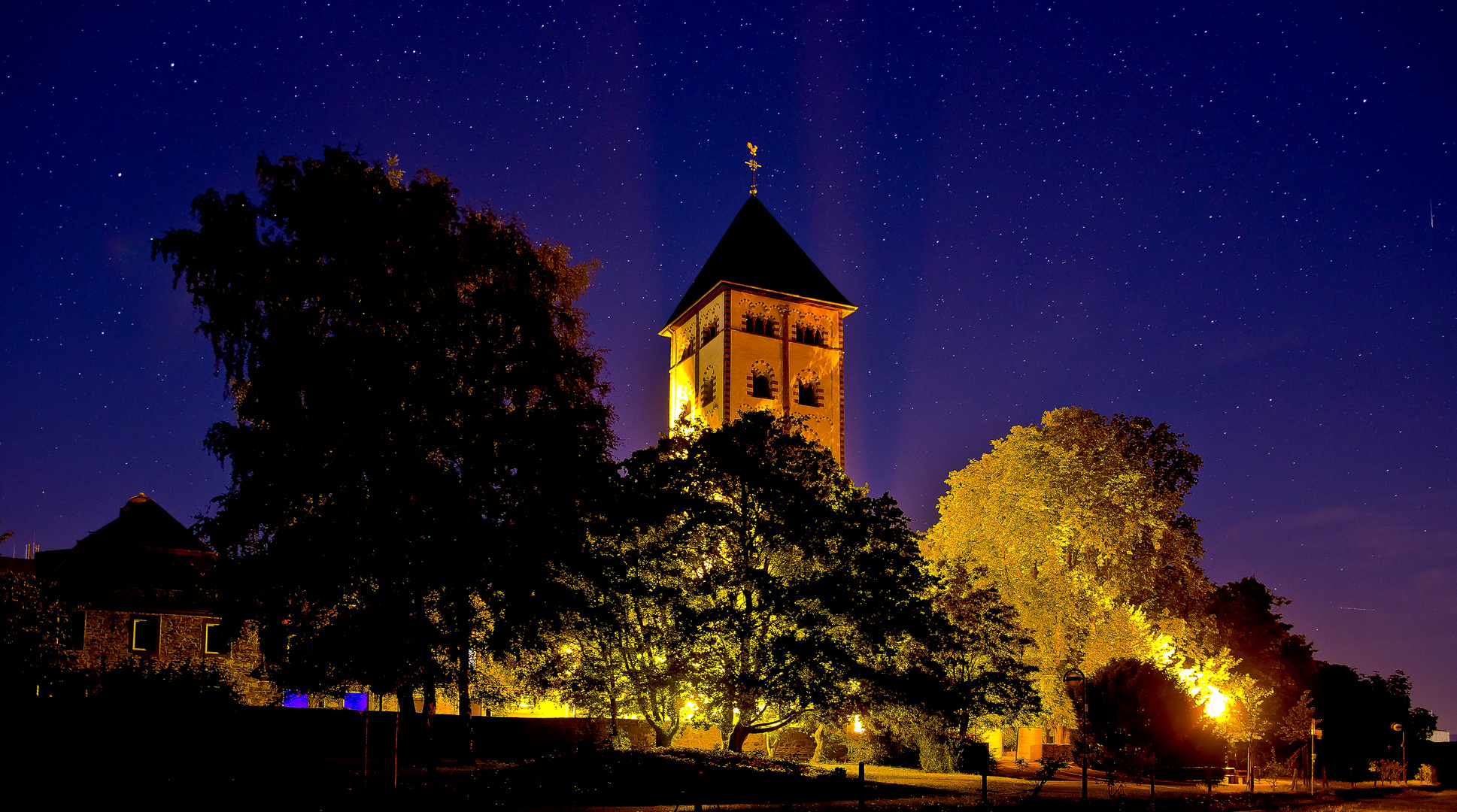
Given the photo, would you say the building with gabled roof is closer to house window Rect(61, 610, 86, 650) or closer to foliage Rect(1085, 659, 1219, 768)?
house window Rect(61, 610, 86, 650)

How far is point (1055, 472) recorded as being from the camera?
4341 centimetres

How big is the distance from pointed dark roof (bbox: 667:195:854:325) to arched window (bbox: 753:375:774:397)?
16.8 feet

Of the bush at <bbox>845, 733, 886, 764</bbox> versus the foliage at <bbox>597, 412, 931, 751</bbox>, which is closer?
the foliage at <bbox>597, 412, 931, 751</bbox>

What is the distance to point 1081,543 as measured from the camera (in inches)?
1703

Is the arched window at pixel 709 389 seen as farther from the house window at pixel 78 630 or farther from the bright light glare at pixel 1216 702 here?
the house window at pixel 78 630

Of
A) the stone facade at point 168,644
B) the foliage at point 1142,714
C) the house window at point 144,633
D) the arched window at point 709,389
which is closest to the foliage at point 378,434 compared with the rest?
the foliage at point 1142,714

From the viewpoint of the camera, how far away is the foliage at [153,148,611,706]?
2625 cm

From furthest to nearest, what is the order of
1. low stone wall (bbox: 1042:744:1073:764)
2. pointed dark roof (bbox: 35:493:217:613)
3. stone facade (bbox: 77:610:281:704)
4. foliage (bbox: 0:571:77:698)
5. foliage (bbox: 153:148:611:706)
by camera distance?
pointed dark roof (bbox: 35:493:217:613) → stone facade (bbox: 77:610:281:704) → low stone wall (bbox: 1042:744:1073:764) → foliage (bbox: 0:571:77:698) → foliage (bbox: 153:148:611:706)

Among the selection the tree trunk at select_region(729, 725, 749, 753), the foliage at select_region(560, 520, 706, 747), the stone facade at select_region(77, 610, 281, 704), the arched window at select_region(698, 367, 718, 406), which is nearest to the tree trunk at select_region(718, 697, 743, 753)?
the tree trunk at select_region(729, 725, 749, 753)

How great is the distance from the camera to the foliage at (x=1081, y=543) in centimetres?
4088

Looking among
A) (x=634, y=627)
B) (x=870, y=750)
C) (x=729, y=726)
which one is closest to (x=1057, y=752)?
(x=870, y=750)

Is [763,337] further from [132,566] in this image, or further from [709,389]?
[132,566]

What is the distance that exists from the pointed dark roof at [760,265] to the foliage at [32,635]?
34.8 m

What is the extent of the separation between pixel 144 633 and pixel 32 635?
14.1 meters
